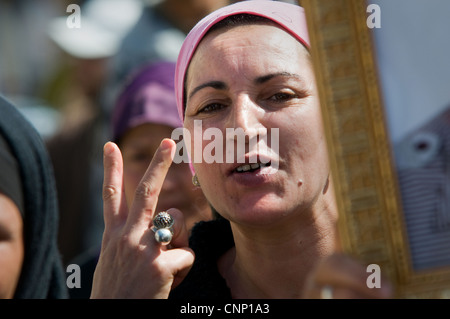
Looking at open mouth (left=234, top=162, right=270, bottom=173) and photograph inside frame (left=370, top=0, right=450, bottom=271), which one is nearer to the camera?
photograph inside frame (left=370, top=0, right=450, bottom=271)

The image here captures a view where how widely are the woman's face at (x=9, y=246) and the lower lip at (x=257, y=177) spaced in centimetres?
90

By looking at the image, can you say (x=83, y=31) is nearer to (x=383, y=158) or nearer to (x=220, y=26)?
(x=220, y=26)

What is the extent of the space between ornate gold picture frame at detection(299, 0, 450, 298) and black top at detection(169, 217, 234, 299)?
589mm

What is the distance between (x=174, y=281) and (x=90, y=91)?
3.80 m

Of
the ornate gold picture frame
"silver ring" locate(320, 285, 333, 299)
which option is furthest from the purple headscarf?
"silver ring" locate(320, 285, 333, 299)

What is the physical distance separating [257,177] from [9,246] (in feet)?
3.17

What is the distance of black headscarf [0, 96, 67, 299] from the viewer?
2.59 metres

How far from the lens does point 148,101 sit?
3.79 metres

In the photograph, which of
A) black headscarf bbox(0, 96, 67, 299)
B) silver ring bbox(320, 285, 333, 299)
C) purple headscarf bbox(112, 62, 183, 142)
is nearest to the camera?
silver ring bbox(320, 285, 333, 299)

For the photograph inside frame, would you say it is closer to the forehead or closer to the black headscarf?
the forehead

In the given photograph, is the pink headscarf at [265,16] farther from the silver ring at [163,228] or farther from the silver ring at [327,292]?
the silver ring at [327,292]

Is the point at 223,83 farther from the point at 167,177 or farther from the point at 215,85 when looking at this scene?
the point at 167,177
